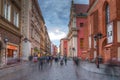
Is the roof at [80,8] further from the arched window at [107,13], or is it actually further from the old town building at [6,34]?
the old town building at [6,34]

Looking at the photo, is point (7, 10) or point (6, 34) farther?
point (7, 10)

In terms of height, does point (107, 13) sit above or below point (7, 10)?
above

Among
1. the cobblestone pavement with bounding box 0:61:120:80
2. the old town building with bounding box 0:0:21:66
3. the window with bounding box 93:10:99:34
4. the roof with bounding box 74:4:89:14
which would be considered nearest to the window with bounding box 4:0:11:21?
the old town building with bounding box 0:0:21:66

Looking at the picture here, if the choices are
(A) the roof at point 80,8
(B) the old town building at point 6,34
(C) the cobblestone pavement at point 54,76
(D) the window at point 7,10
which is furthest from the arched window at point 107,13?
(A) the roof at point 80,8

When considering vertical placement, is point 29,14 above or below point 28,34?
above

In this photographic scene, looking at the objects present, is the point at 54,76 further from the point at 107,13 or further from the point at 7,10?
the point at 107,13

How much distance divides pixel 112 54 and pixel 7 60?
Result: 13666mm

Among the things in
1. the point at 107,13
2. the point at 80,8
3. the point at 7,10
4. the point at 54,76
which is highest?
the point at 80,8

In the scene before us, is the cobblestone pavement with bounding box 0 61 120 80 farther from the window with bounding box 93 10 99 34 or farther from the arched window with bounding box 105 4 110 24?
the window with bounding box 93 10 99 34

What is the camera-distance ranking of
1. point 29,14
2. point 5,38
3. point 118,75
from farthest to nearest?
1. point 29,14
2. point 5,38
3. point 118,75

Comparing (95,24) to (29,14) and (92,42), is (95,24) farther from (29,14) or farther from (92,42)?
(29,14)

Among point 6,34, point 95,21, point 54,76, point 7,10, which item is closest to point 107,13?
point 95,21

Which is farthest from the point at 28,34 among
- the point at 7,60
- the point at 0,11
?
the point at 0,11

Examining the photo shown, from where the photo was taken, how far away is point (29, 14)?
48219 millimetres
